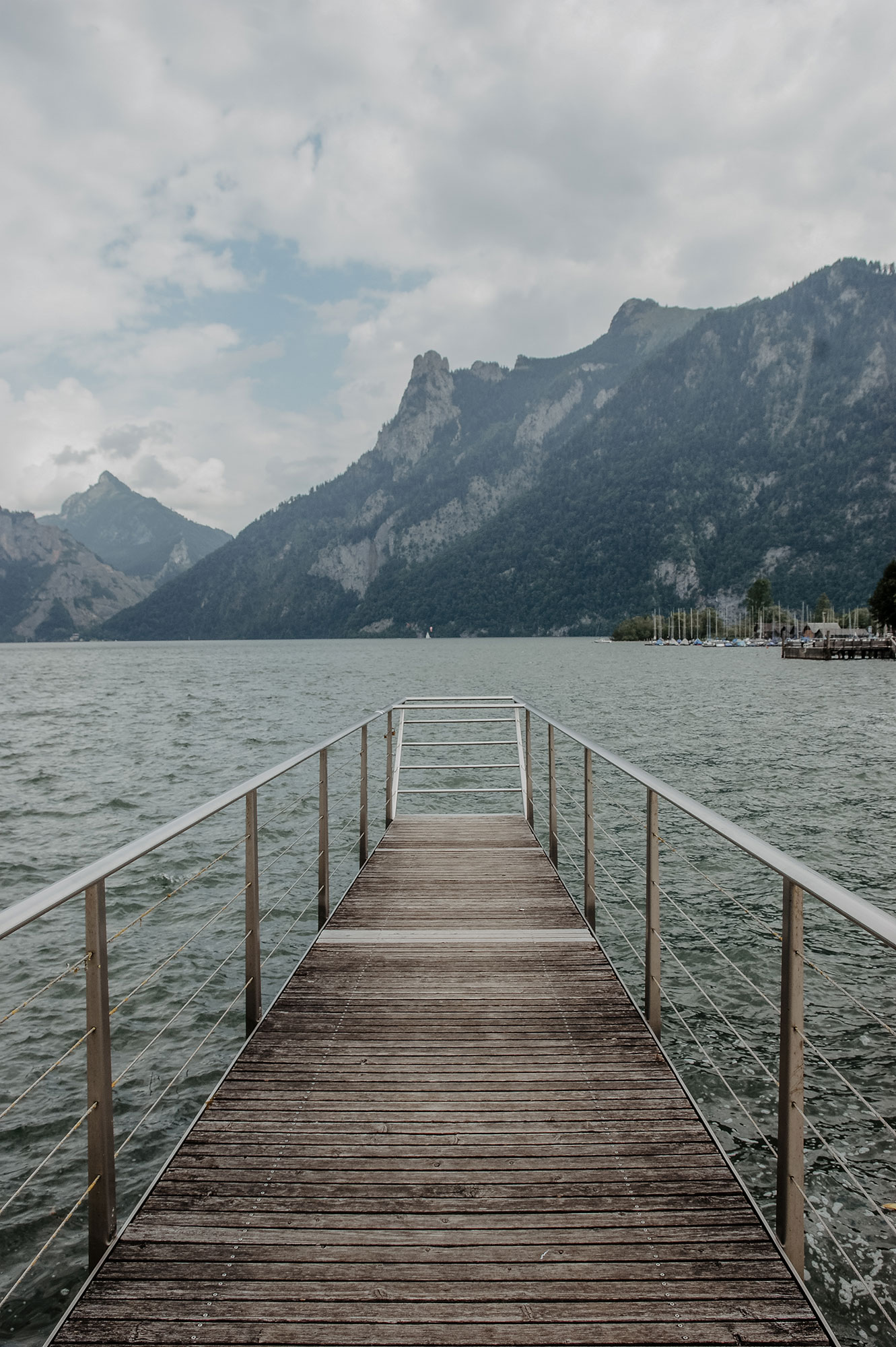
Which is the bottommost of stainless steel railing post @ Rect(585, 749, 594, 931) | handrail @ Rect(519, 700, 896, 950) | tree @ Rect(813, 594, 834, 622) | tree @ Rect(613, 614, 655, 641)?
stainless steel railing post @ Rect(585, 749, 594, 931)

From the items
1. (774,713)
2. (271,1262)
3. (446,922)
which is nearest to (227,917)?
(446,922)

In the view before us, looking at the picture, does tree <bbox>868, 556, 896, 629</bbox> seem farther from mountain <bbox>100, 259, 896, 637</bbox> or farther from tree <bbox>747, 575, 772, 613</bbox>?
mountain <bbox>100, 259, 896, 637</bbox>

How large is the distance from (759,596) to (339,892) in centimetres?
10771

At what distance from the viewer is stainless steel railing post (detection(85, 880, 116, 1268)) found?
1836mm

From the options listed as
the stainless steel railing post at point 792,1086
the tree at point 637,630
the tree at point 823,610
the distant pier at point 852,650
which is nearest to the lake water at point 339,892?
the stainless steel railing post at point 792,1086

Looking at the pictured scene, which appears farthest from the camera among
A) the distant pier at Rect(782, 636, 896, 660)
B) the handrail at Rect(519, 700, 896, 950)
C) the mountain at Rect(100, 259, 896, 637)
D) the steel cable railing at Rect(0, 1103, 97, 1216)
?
the mountain at Rect(100, 259, 896, 637)

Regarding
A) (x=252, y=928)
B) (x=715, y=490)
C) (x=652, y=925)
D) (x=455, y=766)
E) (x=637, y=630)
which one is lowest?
(x=252, y=928)

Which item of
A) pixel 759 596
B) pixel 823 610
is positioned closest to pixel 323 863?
pixel 823 610

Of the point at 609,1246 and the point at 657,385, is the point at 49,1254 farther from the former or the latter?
the point at 657,385

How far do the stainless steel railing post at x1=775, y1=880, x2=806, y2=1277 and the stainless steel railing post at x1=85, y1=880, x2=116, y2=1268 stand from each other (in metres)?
1.59

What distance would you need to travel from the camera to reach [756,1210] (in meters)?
1.95

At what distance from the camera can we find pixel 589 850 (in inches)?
165

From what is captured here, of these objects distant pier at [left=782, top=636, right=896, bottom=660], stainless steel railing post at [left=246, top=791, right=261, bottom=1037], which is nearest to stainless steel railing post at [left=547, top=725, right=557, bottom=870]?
stainless steel railing post at [left=246, top=791, right=261, bottom=1037]

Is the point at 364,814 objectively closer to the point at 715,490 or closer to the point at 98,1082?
the point at 98,1082
